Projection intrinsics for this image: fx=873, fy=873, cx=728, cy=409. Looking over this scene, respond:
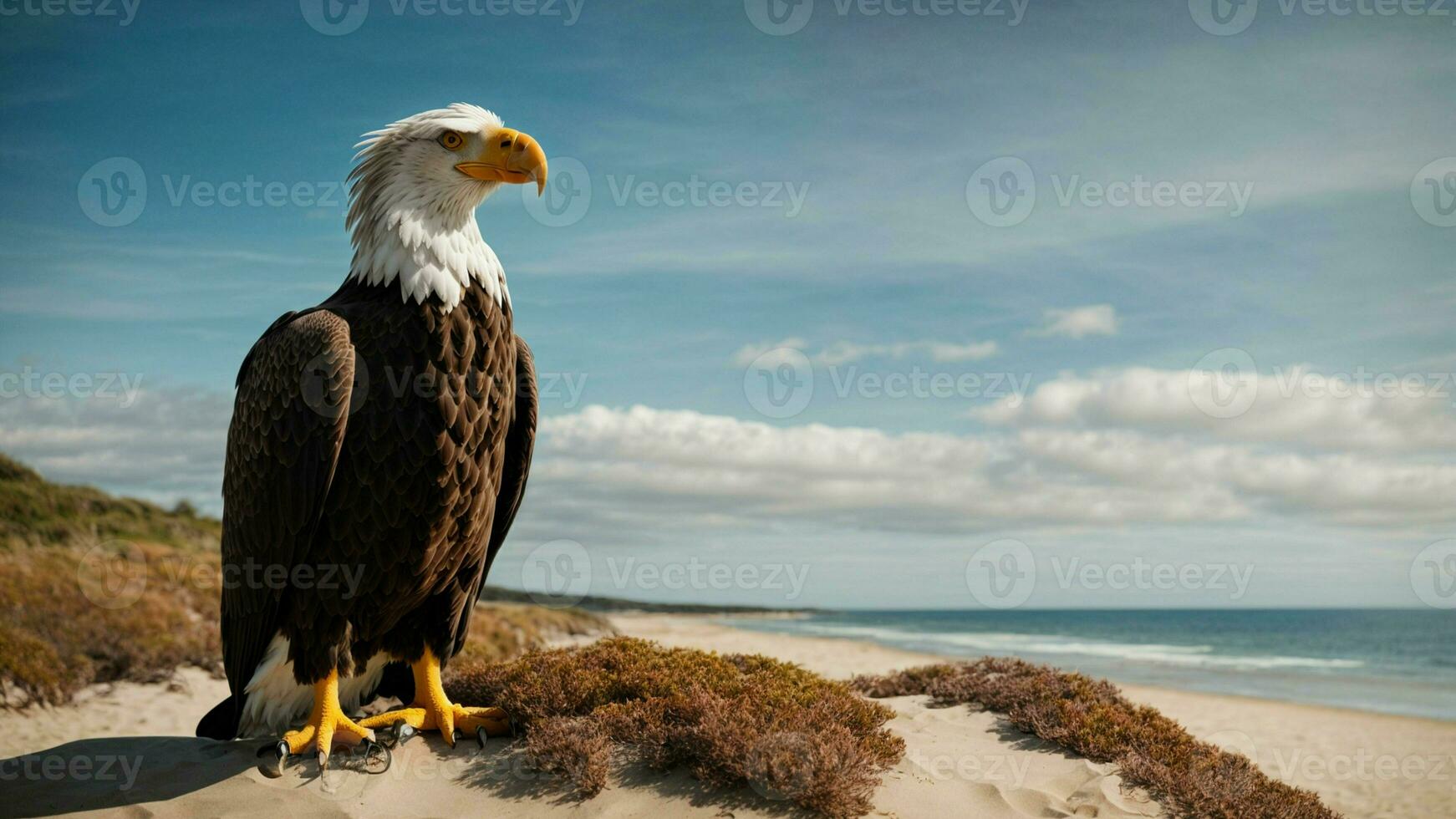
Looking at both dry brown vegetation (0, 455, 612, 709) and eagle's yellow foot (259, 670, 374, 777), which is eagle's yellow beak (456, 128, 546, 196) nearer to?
eagle's yellow foot (259, 670, 374, 777)

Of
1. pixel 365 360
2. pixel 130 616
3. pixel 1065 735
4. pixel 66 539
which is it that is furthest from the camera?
pixel 66 539

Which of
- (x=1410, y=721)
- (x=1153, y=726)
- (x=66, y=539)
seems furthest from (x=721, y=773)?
(x=66, y=539)

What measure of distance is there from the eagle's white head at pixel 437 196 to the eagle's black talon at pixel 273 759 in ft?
8.37

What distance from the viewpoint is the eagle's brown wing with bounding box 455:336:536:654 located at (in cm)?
528

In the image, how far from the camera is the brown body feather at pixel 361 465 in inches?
177

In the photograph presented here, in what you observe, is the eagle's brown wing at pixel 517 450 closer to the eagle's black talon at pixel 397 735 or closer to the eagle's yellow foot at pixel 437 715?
the eagle's yellow foot at pixel 437 715

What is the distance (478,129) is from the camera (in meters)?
4.79

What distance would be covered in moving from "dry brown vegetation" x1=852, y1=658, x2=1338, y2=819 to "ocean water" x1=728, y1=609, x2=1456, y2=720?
13775mm

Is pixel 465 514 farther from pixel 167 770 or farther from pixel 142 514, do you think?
pixel 142 514

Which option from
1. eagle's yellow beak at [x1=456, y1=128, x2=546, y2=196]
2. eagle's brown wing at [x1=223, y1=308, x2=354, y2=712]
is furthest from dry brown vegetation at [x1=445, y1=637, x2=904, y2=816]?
eagle's yellow beak at [x1=456, y1=128, x2=546, y2=196]

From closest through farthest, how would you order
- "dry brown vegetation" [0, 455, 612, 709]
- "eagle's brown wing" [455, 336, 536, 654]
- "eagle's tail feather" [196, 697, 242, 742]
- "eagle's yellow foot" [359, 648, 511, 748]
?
"eagle's yellow foot" [359, 648, 511, 748] → "eagle's tail feather" [196, 697, 242, 742] → "eagle's brown wing" [455, 336, 536, 654] → "dry brown vegetation" [0, 455, 612, 709]

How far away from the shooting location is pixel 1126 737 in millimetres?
5520

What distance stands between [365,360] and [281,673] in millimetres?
1955

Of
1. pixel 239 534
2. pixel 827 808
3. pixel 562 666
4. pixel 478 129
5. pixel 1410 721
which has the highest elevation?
pixel 478 129
